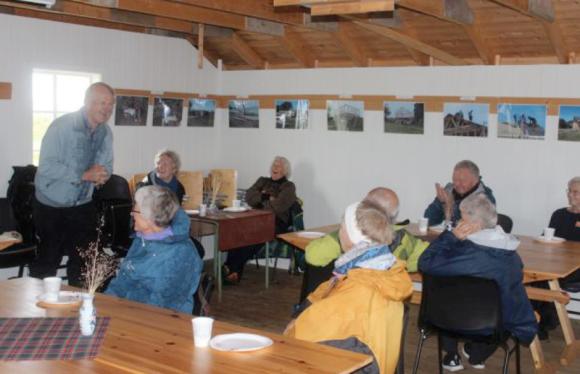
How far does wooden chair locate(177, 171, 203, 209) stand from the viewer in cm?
875

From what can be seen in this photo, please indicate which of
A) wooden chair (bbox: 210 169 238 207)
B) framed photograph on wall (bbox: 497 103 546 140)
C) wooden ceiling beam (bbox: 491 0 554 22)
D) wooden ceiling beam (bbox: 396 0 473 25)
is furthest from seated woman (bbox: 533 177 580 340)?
wooden chair (bbox: 210 169 238 207)

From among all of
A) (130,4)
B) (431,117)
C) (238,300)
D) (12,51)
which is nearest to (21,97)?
(12,51)

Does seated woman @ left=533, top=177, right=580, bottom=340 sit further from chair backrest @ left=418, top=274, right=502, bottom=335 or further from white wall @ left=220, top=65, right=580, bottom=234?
chair backrest @ left=418, top=274, right=502, bottom=335

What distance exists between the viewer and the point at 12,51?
7305 mm

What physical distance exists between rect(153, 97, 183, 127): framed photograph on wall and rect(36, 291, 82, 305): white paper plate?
A: 5264 mm

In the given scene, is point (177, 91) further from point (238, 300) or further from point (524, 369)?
point (524, 369)

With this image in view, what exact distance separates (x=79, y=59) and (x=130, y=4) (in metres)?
1.48

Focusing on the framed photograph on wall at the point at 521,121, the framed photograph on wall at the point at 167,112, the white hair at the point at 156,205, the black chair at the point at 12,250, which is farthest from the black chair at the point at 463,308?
the framed photograph on wall at the point at 167,112

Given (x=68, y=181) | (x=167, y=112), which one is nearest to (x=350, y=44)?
(x=167, y=112)

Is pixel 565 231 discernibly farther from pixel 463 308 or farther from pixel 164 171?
pixel 164 171

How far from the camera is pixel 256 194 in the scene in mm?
8344

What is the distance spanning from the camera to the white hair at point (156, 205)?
3822 mm

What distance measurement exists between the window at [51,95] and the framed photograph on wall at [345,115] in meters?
2.50

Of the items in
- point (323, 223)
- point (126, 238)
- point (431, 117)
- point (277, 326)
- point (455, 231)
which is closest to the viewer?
point (455, 231)
